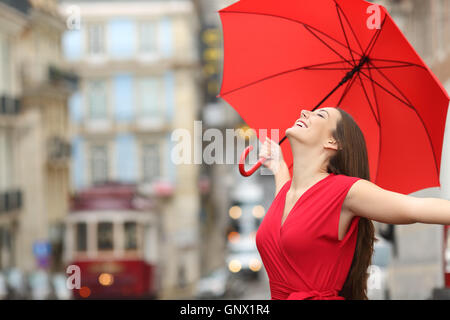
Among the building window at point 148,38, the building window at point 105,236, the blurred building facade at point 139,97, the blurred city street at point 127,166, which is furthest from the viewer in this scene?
the building window at point 148,38

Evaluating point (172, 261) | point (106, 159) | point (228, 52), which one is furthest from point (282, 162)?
point (106, 159)

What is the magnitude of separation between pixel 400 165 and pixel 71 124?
65.0 feet

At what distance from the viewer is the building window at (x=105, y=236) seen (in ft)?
49.1

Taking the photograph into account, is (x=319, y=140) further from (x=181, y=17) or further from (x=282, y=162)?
(x=181, y=17)

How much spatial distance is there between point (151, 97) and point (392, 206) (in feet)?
71.6

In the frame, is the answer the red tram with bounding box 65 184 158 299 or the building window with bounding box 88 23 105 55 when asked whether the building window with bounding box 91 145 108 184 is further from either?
the red tram with bounding box 65 184 158 299

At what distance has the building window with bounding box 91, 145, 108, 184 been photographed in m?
21.8

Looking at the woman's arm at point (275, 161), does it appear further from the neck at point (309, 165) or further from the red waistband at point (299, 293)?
the red waistband at point (299, 293)

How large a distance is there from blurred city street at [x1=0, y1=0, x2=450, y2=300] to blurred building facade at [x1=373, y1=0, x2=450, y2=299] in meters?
0.02

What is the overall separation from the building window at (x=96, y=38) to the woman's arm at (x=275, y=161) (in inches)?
827

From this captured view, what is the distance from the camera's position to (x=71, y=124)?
2123 centimetres

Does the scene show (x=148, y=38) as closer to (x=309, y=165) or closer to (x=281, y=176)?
(x=281, y=176)

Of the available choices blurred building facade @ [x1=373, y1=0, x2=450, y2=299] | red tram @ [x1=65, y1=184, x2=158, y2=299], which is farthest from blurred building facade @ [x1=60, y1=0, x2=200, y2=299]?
blurred building facade @ [x1=373, y1=0, x2=450, y2=299]

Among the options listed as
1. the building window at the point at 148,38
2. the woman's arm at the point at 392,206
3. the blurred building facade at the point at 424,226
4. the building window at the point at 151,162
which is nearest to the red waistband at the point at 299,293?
the woman's arm at the point at 392,206
